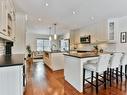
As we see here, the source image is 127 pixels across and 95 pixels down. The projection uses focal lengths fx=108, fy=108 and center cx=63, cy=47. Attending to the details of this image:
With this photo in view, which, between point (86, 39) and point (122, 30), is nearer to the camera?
point (122, 30)

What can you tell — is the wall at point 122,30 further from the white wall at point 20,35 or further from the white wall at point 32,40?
the white wall at point 32,40

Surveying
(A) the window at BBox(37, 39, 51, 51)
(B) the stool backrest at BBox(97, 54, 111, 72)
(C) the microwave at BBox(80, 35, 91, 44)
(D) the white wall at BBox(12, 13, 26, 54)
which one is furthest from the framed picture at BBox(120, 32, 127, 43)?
(A) the window at BBox(37, 39, 51, 51)

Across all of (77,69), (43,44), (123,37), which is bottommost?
(77,69)

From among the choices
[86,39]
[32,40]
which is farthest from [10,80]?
[32,40]

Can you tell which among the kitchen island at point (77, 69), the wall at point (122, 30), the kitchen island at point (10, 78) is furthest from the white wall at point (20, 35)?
the wall at point (122, 30)

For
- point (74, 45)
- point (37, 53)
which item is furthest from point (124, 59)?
point (37, 53)

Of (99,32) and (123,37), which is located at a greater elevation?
(99,32)

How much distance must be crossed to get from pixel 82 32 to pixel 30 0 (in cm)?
487

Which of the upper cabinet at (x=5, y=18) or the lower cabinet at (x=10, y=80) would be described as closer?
the lower cabinet at (x=10, y=80)

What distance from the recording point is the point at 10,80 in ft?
5.20

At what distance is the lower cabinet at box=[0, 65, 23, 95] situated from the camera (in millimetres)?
1521

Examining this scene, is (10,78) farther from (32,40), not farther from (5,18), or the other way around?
(32,40)

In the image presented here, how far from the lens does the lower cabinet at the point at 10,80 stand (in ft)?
4.99

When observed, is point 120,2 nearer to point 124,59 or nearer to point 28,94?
point 124,59
